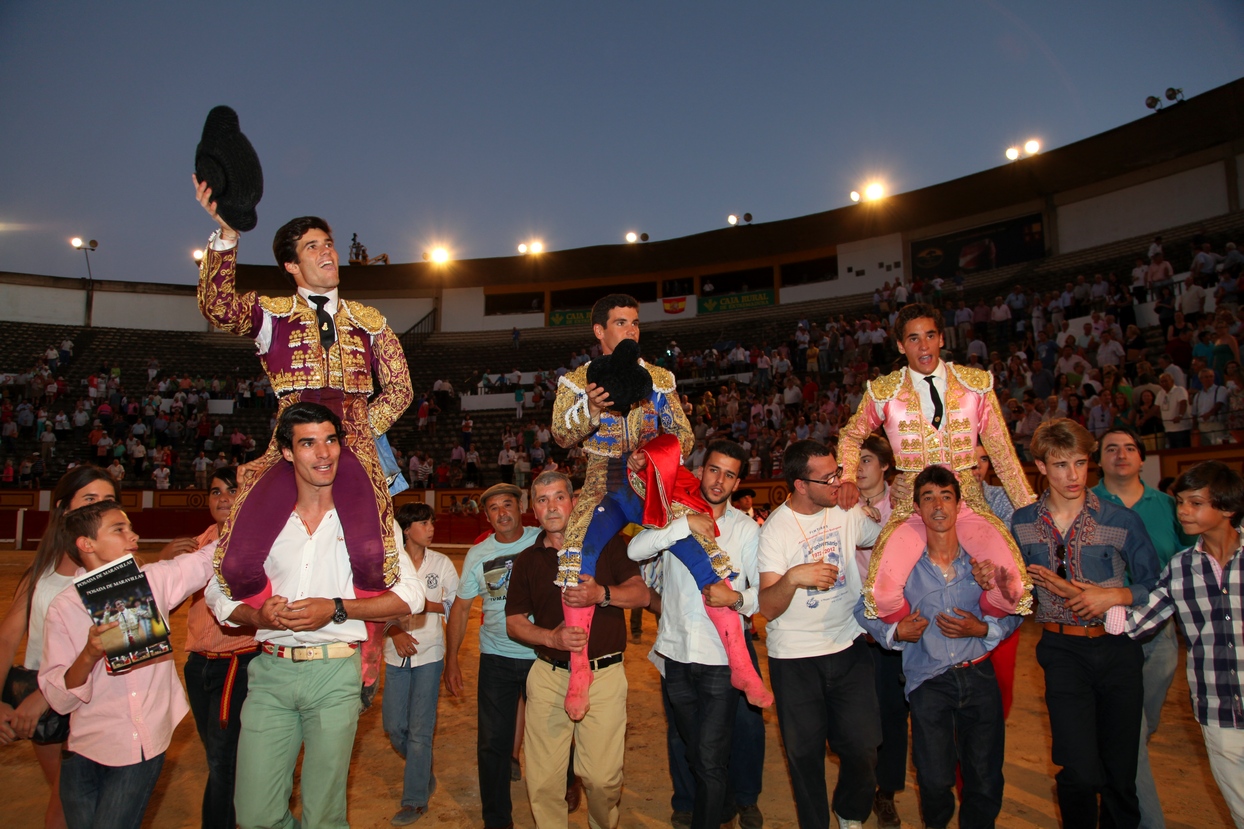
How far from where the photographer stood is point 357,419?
3857 millimetres

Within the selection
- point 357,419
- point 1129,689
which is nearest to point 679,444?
point 357,419

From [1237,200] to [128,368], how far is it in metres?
32.7

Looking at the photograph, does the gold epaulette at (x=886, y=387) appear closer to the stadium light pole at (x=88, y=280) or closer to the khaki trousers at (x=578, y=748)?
the khaki trousers at (x=578, y=748)

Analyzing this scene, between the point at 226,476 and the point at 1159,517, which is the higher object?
the point at 226,476

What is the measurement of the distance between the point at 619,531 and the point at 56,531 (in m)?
2.61

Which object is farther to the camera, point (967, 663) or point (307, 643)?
point (967, 663)

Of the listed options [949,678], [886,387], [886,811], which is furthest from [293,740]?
[886,387]

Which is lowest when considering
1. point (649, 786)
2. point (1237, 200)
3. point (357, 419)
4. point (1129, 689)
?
point (649, 786)

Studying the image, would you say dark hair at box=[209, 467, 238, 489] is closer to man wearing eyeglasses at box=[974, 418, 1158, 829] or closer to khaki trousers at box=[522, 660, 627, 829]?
khaki trousers at box=[522, 660, 627, 829]

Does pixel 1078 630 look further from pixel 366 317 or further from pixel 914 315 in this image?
pixel 366 317

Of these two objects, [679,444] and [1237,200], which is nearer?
[679,444]

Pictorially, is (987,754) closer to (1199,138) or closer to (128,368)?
(1199,138)

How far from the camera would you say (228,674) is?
416 centimetres

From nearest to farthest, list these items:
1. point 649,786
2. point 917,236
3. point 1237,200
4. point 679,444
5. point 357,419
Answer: point 357,419, point 679,444, point 649,786, point 1237,200, point 917,236
